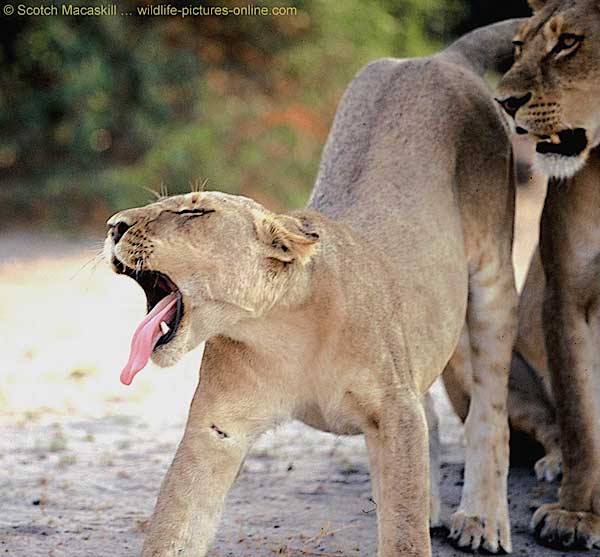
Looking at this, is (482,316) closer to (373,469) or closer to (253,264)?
(373,469)

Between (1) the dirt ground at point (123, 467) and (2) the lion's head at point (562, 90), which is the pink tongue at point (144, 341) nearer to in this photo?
(1) the dirt ground at point (123, 467)

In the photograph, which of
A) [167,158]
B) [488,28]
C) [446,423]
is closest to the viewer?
[488,28]

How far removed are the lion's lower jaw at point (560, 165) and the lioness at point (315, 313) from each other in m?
0.29

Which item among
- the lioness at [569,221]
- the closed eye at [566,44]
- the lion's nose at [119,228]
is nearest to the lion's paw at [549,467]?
the lioness at [569,221]

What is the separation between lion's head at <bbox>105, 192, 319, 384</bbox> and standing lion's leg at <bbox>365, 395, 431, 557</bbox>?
0.41m

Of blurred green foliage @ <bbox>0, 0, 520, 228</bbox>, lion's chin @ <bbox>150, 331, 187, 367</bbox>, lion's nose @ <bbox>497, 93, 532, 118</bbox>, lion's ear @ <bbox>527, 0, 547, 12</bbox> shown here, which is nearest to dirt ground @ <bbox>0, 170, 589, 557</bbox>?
lion's chin @ <bbox>150, 331, 187, 367</bbox>

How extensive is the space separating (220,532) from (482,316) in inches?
41.6

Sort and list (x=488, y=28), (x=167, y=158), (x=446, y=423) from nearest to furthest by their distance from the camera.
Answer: (x=488, y=28) < (x=446, y=423) < (x=167, y=158)

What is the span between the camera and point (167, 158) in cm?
1055

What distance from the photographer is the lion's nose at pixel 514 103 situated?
3.95m

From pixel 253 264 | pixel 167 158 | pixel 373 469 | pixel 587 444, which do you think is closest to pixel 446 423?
pixel 587 444

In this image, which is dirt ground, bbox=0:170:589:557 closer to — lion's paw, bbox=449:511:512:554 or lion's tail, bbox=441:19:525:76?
lion's paw, bbox=449:511:512:554

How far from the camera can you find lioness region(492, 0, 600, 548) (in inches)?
156

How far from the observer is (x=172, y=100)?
11117mm
